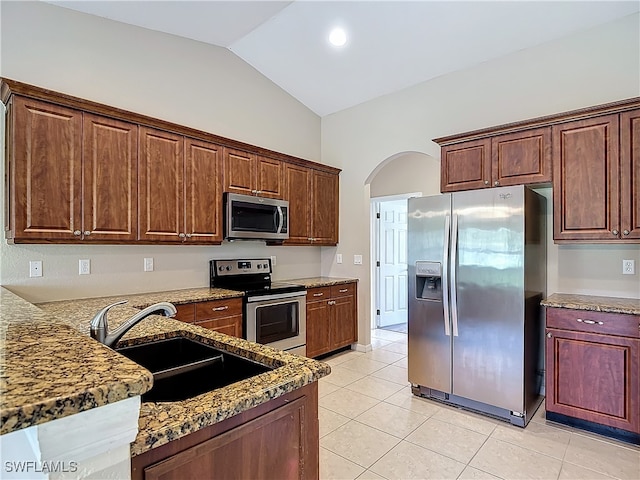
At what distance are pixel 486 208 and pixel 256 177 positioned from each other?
2245mm

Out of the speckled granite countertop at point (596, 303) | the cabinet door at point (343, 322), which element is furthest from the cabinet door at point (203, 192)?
the speckled granite countertop at point (596, 303)

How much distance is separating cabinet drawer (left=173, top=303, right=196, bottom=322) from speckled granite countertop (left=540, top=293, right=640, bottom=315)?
8.89 feet

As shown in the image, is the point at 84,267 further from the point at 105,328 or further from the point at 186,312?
the point at 105,328

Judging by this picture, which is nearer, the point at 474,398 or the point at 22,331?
the point at 22,331

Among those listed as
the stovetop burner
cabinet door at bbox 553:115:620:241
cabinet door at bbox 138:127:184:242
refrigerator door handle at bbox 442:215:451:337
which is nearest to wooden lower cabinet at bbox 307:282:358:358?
the stovetop burner

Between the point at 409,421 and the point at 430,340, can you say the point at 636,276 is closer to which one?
the point at 430,340

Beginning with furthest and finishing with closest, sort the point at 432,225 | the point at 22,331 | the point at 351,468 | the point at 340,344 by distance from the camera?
the point at 340,344
the point at 432,225
the point at 351,468
the point at 22,331

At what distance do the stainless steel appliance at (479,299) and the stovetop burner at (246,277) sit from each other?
1.35 metres

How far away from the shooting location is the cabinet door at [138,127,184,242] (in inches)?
116

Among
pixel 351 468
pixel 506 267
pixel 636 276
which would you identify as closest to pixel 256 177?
pixel 506 267

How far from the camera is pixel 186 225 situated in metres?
3.23

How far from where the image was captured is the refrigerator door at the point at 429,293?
304 centimetres

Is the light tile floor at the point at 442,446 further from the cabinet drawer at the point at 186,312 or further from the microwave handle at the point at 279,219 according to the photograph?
the microwave handle at the point at 279,219

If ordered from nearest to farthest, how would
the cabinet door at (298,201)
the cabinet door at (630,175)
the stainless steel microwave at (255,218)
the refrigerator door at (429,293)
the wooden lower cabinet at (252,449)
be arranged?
the wooden lower cabinet at (252,449) < the cabinet door at (630,175) < the refrigerator door at (429,293) < the stainless steel microwave at (255,218) < the cabinet door at (298,201)
